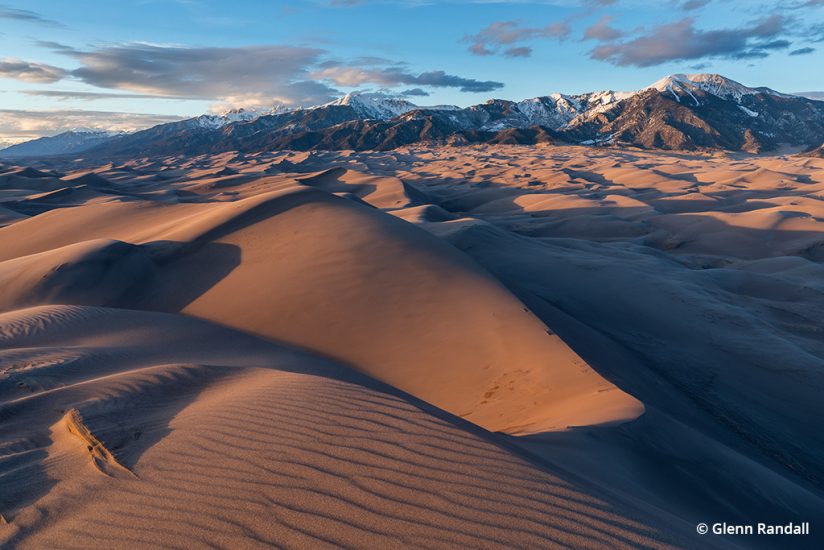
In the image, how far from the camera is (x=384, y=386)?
18.4ft

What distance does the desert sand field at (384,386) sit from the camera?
289 centimetres

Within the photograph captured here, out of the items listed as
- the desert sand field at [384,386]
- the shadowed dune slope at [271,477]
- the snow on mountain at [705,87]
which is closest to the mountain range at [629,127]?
the snow on mountain at [705,87]

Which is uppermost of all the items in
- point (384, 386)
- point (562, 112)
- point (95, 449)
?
point (562, 112)

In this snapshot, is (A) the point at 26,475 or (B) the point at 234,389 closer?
(A) the point at 26,475

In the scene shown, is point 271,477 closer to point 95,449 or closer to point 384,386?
point 95,449

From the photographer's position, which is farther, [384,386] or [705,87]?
[705,87]

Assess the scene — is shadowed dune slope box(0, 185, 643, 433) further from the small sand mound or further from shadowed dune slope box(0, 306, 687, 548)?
the small sand mound

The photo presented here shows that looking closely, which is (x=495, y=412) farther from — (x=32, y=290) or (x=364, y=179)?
(x=364, y=179)

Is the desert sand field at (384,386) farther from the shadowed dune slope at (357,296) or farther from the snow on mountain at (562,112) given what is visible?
the snow on mountain at (562,112)

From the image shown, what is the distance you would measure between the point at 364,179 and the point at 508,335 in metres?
32.7

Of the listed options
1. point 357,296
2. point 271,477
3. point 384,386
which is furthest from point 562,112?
point 271,477

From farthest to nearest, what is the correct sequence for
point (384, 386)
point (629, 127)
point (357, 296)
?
point (629, 127) → point (357, 296) → point (384, 386)

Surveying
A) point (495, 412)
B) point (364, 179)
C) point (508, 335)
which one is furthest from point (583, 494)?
point (364, 179)

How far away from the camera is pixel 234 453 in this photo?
11.0ft
